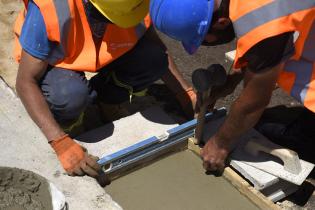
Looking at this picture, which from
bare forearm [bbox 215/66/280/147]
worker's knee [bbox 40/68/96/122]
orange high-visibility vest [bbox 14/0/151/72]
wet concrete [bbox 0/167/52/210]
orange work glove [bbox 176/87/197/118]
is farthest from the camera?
orange work glove [bbox 176/87/197/118]

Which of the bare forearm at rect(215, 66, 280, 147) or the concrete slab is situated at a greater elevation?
the bare forearm at rect(215, 66, 280, 147)

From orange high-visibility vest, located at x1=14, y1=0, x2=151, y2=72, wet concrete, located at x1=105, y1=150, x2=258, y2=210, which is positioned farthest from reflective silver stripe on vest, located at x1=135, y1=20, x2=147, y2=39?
wet concrete, located at x1=105, y1=150, x2=258, y2=210

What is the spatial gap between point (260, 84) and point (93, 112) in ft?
4.58

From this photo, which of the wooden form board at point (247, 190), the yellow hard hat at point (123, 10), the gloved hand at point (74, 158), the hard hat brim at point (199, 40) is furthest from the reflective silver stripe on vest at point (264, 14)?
the gloved hand at point (74, 158)

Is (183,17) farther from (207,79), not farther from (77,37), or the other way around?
(77,37)

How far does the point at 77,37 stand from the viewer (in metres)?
2.89

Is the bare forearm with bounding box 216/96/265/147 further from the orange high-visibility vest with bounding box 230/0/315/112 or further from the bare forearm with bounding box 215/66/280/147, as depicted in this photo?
the orange high-visibility vest with bounding box 230/0/315/112

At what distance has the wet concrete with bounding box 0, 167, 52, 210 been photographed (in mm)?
2291

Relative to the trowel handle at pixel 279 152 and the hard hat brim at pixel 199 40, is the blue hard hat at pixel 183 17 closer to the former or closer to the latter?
the hard hat brim at pixel 199 40

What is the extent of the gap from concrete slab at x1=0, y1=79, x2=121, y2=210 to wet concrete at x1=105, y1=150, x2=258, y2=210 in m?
0.17

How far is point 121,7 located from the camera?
2.63m

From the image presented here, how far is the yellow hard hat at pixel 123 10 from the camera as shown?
2611 mm

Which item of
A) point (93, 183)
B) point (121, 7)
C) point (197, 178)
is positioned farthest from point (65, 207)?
point (121, 7)

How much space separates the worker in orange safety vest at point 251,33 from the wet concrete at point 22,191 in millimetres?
951
